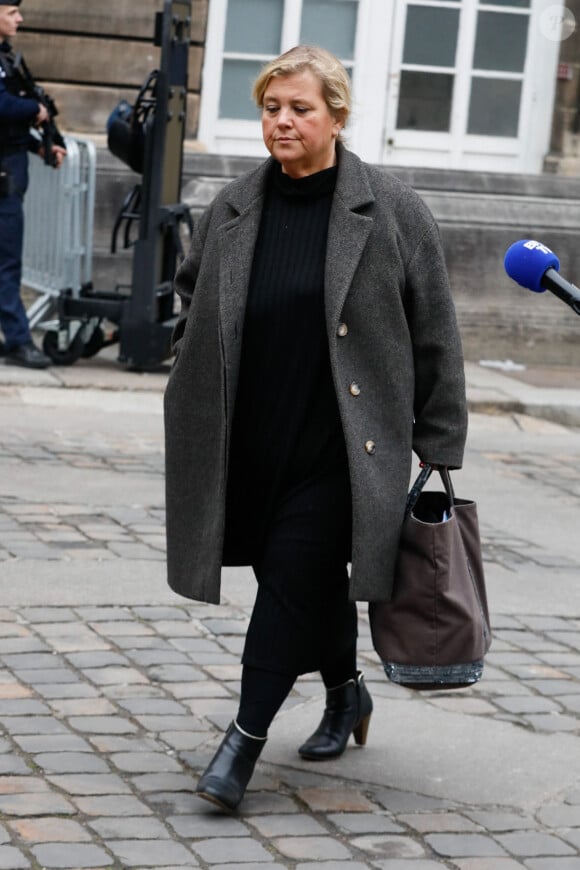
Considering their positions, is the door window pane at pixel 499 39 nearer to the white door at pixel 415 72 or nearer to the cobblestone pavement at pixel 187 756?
the white door at pixel 415 72

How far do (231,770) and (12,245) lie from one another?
6.52m

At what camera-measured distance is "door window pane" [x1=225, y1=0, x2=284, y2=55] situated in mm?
13102

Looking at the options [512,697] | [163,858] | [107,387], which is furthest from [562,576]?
[107,387]

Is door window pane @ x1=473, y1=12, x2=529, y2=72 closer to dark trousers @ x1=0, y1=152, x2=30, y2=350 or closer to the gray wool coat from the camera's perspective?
dark trousers @ x1=0, y1=152, x2=30, y2=350

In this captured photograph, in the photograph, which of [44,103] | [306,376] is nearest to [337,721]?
[306,376]

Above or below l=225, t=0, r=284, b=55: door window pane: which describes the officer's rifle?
below

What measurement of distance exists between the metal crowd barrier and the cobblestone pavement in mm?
4562

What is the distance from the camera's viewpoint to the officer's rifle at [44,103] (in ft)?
31.9

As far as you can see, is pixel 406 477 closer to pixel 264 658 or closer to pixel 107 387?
pixel 264 658

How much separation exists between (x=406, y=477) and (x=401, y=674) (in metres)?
0.45

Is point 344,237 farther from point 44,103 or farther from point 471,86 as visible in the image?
point 471,86

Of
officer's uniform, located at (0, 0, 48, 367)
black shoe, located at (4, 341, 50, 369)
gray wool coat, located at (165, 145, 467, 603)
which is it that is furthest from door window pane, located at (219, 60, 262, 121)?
gray wool coat, located at (165, 145, 467, 603)

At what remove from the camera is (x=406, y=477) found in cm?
409

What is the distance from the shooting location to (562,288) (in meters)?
3.59
